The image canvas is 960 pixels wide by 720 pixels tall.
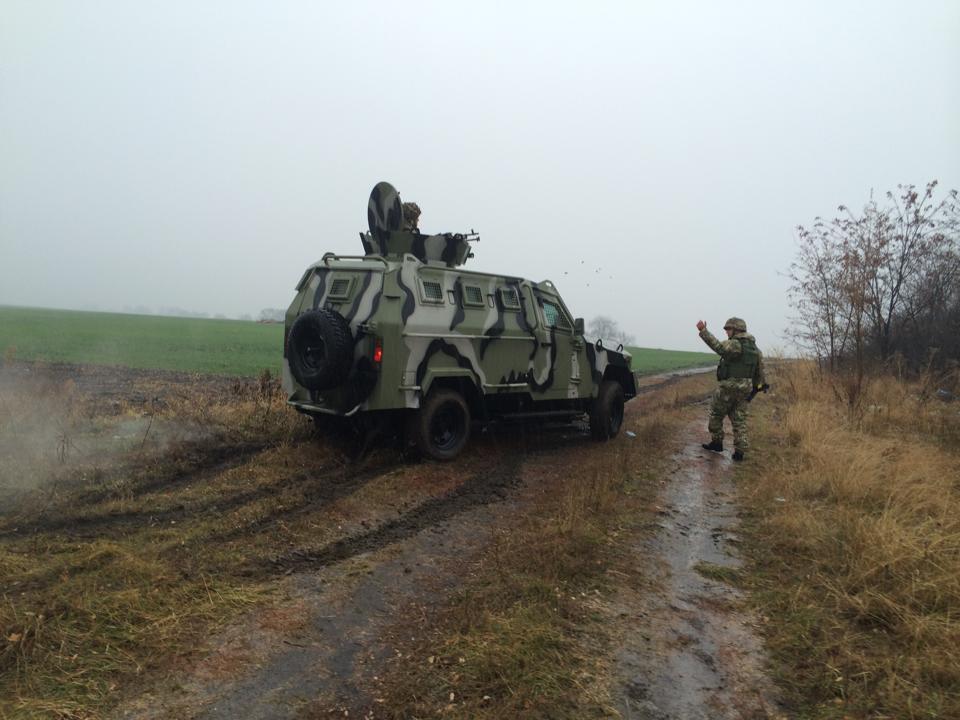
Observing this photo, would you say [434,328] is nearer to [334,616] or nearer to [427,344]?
[427,344]

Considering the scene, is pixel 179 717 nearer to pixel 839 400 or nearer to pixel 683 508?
pixel 683 508

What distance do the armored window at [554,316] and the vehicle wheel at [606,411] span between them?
1.20 metres

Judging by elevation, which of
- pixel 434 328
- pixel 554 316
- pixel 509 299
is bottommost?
pixel 434 328

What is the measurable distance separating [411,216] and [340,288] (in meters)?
2.10

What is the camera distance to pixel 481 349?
7301mm

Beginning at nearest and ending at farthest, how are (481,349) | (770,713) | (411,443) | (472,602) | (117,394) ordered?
(770,713), (472,602), (411,443), (481,349), (117,394)

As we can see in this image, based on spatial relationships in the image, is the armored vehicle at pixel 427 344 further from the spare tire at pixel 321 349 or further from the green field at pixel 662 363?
the green field at pixel 662 363

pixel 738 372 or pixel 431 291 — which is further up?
pixel 431 291

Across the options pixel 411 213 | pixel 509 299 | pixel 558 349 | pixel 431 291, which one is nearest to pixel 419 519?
pixel 431 291

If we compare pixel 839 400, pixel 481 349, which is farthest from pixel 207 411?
pixel 839 400

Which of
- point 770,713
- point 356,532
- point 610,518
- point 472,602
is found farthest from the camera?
point 610,518

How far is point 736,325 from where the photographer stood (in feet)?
28.3

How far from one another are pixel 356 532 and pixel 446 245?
15.0 feet

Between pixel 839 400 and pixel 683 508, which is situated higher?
pixel 839 400
